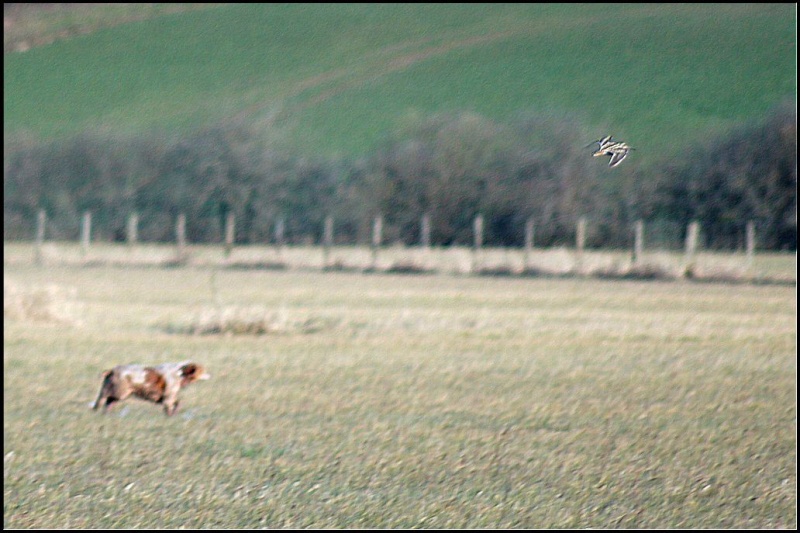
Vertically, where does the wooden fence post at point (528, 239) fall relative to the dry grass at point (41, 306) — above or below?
above

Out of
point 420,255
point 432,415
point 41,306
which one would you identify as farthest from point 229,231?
point 432,415

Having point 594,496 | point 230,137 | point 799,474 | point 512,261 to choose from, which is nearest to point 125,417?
point 594,496

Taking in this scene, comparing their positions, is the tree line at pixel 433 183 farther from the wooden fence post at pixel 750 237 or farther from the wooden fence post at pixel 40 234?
the wooden fence post at pixel 40 234

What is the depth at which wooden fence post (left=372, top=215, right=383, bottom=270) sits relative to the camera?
850 cm

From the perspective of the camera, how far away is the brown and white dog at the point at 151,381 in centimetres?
258

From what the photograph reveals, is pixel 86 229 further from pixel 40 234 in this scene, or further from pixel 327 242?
pixel 327 242

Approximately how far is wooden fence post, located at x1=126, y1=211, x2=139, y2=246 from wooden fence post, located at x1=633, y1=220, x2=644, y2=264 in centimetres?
785

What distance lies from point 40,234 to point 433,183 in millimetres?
8871

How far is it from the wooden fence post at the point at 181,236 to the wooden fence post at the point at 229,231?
615 mm

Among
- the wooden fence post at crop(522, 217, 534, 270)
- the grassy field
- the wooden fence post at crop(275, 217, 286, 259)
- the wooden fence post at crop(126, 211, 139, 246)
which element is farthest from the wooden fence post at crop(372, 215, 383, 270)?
the wooden fence post at crop(126, 211, 139, 246)

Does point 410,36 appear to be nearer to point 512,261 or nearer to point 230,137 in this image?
point 512,261

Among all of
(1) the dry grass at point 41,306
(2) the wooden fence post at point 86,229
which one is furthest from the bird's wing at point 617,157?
(2) the wooden fence post at point 86,229

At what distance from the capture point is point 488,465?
4.05m

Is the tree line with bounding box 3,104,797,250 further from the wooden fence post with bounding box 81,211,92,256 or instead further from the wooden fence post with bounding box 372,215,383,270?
the wooden fence post with bounding box 81,211,92,256
